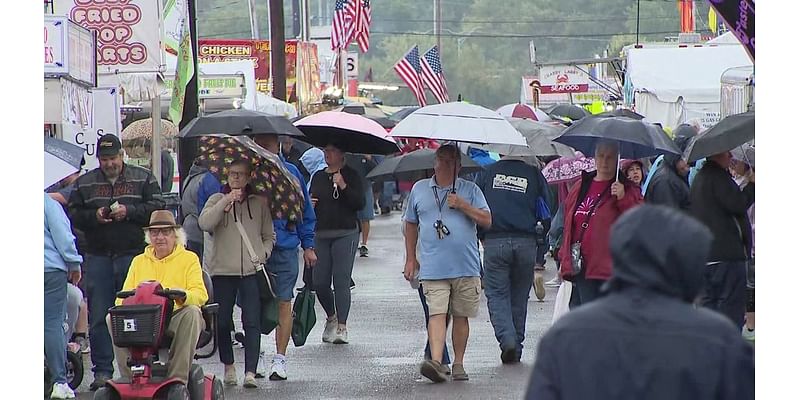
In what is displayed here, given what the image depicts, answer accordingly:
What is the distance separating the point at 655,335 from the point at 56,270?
6.06 meters

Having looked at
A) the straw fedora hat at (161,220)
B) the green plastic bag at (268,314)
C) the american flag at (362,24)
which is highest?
the american flag at (362,24)

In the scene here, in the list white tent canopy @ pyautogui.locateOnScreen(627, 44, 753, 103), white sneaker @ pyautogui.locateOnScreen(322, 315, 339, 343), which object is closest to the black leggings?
white sneaker @ pyautogui.locateOnScreen(322, 315, 339, 343)

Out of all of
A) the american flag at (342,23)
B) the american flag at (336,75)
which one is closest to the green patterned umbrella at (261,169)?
the american flag at (342,23)

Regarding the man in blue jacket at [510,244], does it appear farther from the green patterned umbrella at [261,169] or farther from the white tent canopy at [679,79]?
the white tent canopy at [679,79]

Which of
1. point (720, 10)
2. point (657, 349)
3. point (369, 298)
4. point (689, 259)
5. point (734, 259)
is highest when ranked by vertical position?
point (720, 10)

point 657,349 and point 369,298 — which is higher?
point 657,349

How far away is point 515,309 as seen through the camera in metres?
11.5

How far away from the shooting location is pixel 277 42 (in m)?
23.0

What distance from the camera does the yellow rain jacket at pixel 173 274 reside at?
8.93 meters

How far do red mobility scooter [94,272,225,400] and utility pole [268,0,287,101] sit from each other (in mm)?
13800

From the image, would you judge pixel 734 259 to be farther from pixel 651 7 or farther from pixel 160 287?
pixel 651 7

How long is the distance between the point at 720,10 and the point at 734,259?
3.43 meters

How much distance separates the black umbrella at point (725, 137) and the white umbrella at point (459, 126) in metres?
1.27

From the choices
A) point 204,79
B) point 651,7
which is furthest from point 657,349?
point 651,7
